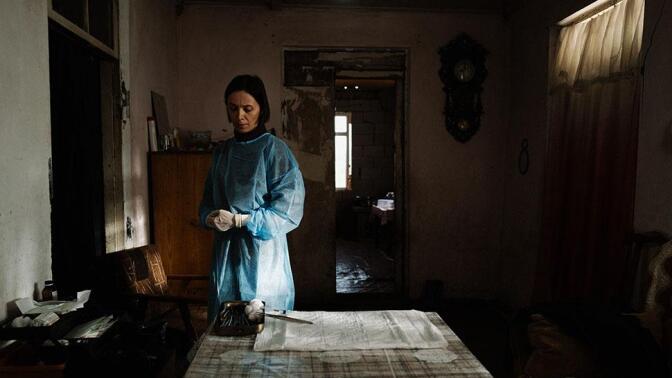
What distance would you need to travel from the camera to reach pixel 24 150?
6.32ft

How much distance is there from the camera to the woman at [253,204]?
2.08 metres

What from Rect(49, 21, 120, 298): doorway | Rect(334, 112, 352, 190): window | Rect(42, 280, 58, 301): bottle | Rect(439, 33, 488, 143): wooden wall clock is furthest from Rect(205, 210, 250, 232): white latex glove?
Rect(334, 112, 352, 190): window

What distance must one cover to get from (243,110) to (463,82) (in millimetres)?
3213

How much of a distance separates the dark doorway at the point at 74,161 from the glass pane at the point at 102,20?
4.4 inches

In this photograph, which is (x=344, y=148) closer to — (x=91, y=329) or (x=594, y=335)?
(x=594, y=335)

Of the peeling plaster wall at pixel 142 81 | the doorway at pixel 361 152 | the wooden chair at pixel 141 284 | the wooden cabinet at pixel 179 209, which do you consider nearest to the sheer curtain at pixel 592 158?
the wooden chair at pixel 141 284

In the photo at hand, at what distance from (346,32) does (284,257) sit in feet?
10.2

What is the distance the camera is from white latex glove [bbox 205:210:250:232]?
1983 millimetres

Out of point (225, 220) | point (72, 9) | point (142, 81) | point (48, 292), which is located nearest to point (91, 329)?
point (48, 292)

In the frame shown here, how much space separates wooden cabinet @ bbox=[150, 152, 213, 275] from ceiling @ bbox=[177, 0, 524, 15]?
175 cm

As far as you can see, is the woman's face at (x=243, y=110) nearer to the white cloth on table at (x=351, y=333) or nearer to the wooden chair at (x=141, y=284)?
the white cloth on table at (x=351, y=333)

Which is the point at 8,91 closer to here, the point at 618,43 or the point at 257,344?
the point at 257,344

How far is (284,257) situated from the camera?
2182 mm

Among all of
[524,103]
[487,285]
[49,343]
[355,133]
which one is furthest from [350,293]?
[355,133]
